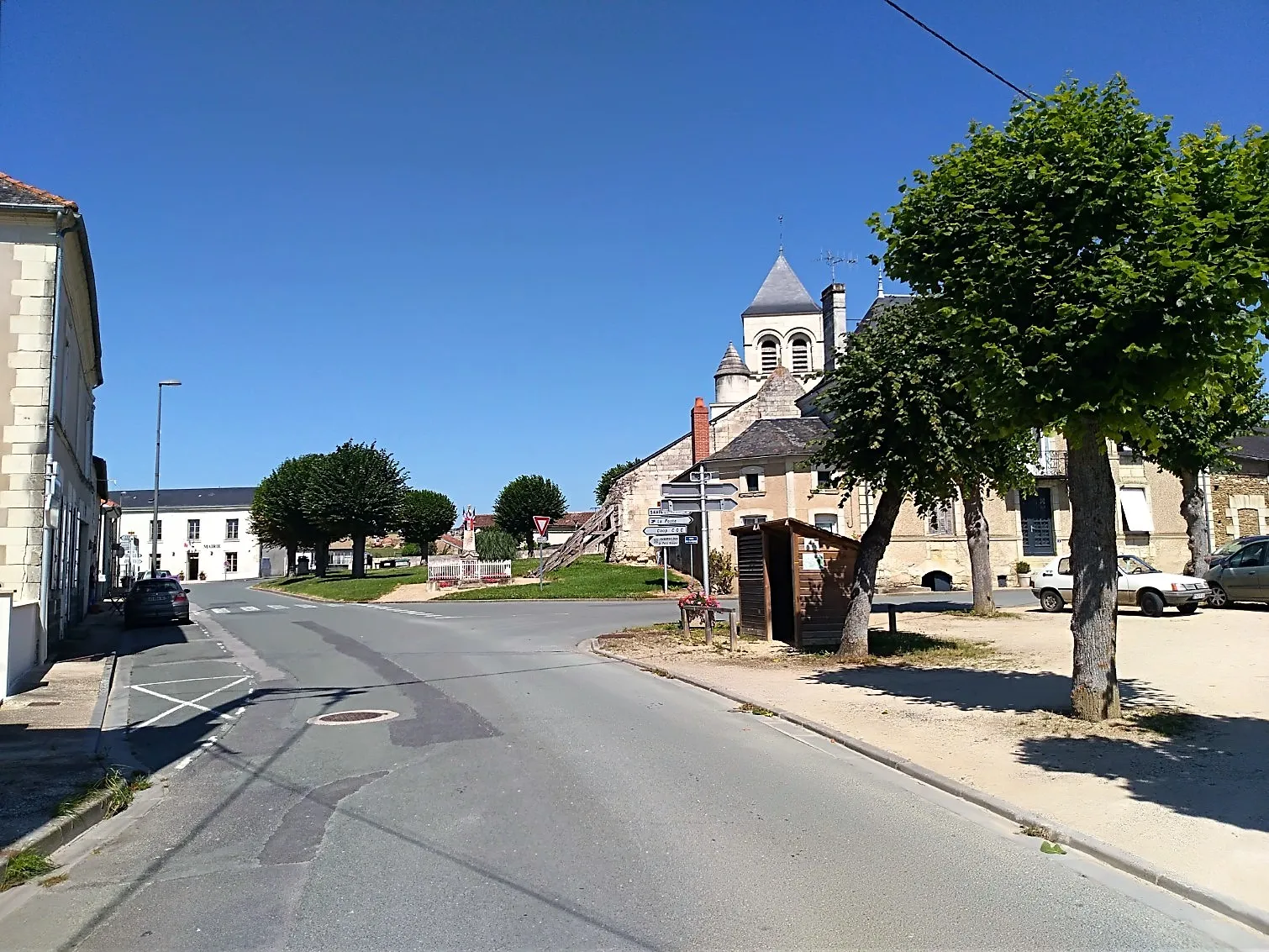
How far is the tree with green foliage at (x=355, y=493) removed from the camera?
56438 mm

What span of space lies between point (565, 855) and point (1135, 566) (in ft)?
68.2

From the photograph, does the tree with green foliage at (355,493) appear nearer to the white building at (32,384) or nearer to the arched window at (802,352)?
the arched window at (802,352)

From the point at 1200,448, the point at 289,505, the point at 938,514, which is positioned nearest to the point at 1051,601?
the point at 1200,448

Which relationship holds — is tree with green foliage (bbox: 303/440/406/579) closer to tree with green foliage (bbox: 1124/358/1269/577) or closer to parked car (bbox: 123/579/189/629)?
parked car (bbox: 123/579/189/629)

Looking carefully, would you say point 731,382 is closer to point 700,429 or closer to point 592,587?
point 700,429

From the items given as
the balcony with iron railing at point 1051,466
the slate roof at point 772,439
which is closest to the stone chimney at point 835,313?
the slate roof at point 772,439

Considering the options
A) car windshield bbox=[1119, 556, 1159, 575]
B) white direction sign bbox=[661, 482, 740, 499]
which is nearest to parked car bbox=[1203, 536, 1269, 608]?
car windshield bbox=[1119, 556, 1159, 575]

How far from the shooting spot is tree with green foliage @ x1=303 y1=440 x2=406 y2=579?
56.4m

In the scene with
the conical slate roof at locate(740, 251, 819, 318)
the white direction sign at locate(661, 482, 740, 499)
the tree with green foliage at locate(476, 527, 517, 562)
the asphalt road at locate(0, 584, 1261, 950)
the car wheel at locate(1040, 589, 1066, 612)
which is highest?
the conical slate roof at locate(740, 251, 819, 318)

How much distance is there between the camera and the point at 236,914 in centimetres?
500

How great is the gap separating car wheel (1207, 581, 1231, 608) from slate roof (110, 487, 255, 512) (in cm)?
8651

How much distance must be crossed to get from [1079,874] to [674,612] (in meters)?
22.4

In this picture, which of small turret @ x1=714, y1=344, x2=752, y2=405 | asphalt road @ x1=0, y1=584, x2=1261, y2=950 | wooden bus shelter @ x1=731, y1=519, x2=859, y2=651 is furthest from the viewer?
small turret @ x1=714, y1=344, x2=752, y2=405

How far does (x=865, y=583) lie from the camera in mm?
15570
